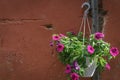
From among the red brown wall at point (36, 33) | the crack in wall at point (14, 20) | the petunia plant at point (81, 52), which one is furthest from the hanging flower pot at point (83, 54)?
the crack in wall at point (14, 20)

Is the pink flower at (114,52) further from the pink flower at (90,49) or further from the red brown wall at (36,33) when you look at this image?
the red brown wall at (36,33)

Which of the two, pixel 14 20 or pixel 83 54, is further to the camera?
pixel 14 20

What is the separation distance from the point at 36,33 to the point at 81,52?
70 cm

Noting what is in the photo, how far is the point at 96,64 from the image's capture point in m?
4.35

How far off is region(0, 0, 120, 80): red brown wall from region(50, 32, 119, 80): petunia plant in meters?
0.39

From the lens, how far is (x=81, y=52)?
170 inches

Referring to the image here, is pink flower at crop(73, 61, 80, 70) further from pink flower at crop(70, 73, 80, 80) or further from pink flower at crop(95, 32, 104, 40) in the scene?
pink flower at crop(95, 32, 104, 40)

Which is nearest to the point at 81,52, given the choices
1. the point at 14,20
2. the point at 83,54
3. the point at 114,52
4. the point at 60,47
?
the point at 83,54

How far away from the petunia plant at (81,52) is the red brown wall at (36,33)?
15.3 inches

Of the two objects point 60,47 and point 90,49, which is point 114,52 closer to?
point 90,49

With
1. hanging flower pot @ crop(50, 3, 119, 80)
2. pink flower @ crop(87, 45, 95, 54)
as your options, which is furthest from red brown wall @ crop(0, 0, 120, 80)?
pink flower @ crop(87, 45, 95, 54)

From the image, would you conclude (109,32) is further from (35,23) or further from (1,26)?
(1,26)

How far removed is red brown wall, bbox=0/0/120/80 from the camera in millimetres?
4742

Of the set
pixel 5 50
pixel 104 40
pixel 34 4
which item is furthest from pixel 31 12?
pixel 104 40
